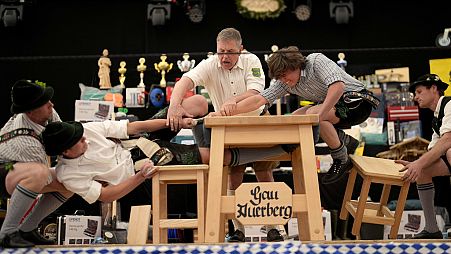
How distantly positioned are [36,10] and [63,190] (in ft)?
15.8

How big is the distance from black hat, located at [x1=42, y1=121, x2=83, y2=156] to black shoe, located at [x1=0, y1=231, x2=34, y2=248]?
0.45 m

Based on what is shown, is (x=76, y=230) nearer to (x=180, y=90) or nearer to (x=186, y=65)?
(x=186, y=65)

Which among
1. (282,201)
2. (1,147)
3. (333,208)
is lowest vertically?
(333,208)

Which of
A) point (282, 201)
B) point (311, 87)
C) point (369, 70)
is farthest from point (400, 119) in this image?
point (282, 201)

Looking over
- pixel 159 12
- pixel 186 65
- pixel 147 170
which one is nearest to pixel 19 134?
pixel 147 170

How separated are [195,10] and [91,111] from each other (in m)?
1.86

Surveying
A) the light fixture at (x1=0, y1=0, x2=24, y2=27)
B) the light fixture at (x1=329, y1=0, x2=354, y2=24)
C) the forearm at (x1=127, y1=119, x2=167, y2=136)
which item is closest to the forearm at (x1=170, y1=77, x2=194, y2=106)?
the forearm at (x1=127, y1=119, x2=167, y2=136)

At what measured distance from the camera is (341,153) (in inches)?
165

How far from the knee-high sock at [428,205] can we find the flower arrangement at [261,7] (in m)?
3.81

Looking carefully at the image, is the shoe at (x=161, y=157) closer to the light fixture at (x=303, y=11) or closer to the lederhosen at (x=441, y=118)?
the lederhosen at (x=441, y=118)

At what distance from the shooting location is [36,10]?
26.5 ft

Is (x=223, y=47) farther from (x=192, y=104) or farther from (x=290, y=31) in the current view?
(x=290, y=31)

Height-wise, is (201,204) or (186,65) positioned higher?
(186,65)

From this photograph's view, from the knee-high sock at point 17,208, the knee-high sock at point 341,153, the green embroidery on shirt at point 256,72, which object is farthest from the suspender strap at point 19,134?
the knee-high sock at point 341,153
